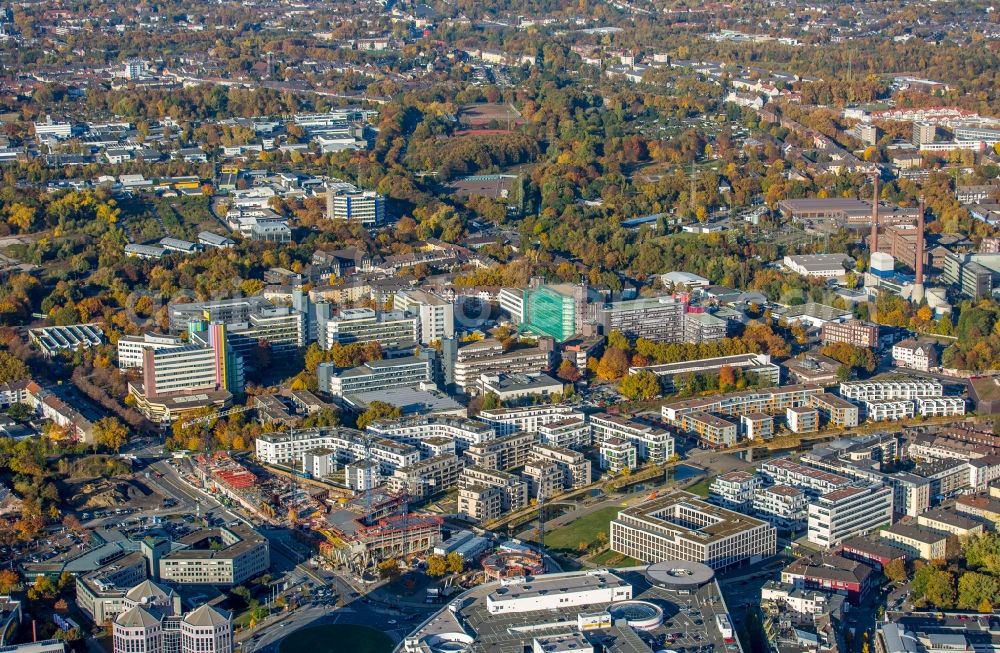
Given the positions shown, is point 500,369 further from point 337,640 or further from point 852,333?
point 337,640

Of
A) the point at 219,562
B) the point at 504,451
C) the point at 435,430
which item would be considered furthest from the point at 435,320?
the point at 219,562

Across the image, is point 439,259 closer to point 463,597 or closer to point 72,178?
point 72,178

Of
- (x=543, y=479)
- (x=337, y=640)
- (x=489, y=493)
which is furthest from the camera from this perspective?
(x=543, y=479)

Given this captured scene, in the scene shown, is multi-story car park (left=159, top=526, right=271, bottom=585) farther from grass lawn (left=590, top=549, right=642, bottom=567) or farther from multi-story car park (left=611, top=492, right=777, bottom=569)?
multi-story car park (left=611, top=492, right=777, bottom=569)

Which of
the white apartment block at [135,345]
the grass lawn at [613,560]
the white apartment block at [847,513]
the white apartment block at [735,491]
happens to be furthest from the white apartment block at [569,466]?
the white apartment block at [135,345]

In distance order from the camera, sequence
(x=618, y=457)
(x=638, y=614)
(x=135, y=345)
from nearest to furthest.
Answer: (x=638, y=614) < (x=618, y=457) < (x=135, y=345)

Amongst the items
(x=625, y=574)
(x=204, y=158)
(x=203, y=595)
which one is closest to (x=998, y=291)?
(x=625, y=574)

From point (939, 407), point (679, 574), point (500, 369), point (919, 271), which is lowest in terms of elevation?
point (939, 407)
